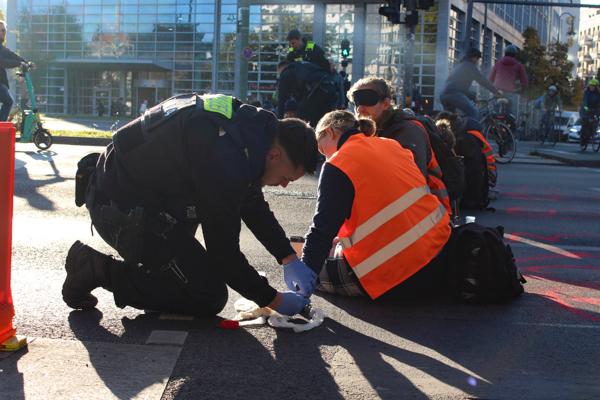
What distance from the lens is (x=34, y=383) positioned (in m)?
2.88

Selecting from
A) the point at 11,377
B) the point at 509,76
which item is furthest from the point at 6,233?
the point at 509,76

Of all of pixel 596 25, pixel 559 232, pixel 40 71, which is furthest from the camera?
pixel 596 25

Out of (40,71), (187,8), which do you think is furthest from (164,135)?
(40,71)

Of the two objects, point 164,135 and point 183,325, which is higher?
point 164,135

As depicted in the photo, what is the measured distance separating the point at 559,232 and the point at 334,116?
369 centimetres

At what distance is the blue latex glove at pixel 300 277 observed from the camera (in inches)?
144

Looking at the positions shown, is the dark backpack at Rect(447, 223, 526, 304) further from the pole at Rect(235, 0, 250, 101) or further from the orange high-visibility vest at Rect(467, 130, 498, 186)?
the pole at Rect(235, 0, 250, 101)

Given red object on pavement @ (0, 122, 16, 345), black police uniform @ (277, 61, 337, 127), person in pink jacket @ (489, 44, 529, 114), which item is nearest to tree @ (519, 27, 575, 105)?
person in pink jacket @ (489, 44, 529, 114)

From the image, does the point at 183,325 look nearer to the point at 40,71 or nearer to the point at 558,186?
the point at 558,186

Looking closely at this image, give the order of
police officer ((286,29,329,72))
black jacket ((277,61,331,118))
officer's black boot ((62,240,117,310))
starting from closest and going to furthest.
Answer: officer's black boot ((62,240,117,310)) → black jacket ((277,61,331,118)) → police officer ((286,29,329,72))

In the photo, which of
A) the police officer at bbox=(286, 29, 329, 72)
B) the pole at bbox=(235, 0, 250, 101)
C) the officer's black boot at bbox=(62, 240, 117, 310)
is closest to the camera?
the officer's black boot at bbox=(62, 240, 117, 310)

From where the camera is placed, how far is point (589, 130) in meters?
19.1

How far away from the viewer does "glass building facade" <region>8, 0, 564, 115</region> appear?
132 feet

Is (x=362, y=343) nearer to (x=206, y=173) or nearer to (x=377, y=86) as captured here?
(x=206, y=173)
